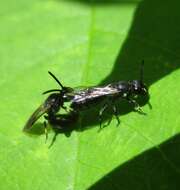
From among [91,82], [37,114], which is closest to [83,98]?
[91,82]

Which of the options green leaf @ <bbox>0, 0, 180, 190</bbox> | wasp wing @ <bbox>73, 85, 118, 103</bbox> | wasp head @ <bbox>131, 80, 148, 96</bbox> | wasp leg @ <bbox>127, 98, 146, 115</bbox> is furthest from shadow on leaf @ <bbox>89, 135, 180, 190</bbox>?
wasp wing @ <bbox>73, 85, 118, 103</bbox>

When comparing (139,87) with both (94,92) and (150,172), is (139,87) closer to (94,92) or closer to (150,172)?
(94,92)

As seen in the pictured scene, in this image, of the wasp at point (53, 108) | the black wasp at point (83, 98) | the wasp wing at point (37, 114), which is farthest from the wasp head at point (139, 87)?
the wasp wing at point (37, 114)

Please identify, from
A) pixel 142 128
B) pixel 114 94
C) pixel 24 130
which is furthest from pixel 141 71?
pixel 24 130

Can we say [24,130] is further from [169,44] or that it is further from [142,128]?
[169,44]

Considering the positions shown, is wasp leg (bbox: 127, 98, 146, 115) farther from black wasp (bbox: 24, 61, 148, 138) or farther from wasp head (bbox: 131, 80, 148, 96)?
wasp head (bbox: 131, 80, 148, 96)
